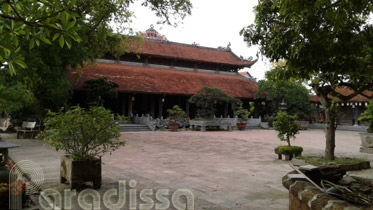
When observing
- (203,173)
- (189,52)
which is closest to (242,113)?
(189,52)

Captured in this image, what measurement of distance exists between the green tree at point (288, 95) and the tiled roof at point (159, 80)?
4.17ft

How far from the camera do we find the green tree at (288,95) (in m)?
25.5

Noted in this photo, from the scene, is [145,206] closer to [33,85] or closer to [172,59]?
[33,85]

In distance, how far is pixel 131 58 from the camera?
24.4 m

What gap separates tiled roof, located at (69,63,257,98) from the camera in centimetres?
2084

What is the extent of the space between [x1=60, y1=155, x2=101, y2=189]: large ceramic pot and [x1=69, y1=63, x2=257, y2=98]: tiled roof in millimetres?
14384

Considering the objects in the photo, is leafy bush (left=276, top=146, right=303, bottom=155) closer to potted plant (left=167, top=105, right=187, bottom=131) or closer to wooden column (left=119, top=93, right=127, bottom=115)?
potted plant (left=167, top=105, right=187, bottom=131)

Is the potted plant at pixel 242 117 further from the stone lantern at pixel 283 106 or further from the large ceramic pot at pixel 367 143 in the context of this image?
the large ceramic pot at pixel 367 143

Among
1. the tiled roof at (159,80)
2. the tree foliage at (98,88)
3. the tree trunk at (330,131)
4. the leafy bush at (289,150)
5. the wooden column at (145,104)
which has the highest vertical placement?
the tiled roof at (159,80)

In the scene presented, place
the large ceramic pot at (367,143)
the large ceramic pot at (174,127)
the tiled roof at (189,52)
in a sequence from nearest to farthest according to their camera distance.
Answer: the large ceramic pot at (367,143)
the large ceramic pot at (174,127)
the tiled roof at (189,52)

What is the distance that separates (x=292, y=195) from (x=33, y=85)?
43.0 ft

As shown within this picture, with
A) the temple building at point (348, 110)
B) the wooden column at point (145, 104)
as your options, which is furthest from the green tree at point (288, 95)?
the wooden column at point (145, 104)

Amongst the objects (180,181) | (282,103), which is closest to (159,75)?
(282,103)

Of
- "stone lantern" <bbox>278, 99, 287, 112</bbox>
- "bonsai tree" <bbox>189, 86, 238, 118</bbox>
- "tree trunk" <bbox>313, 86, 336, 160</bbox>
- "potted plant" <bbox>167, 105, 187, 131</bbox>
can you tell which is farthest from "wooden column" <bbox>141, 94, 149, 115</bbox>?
"tree trunk" <bbox>313, 86, 336, 160</bbox>
